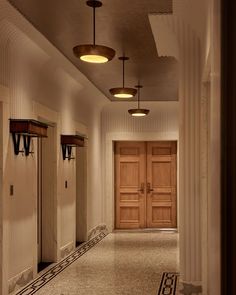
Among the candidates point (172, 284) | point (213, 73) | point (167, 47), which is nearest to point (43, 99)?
point (167, 47)

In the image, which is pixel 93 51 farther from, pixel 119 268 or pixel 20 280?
pixel 119 268

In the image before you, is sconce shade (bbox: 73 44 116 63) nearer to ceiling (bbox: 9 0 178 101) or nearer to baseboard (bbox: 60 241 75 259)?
ceiling (bbox: 9 0 178 101)

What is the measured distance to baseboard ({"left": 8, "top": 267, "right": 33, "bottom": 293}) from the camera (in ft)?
19.2

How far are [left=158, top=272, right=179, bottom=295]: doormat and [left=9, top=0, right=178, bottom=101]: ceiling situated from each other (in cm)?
343

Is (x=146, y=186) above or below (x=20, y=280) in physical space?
above

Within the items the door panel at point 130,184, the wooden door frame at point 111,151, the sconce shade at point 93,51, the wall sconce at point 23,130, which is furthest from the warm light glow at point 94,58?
the door panel at point 130,184

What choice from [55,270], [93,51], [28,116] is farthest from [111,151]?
[93,51]

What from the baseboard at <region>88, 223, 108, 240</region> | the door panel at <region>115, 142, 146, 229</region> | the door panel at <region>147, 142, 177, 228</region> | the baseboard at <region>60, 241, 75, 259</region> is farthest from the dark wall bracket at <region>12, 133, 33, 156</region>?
the door panel at <region>147, 142, 177, 228</region>

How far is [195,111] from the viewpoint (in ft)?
18.4

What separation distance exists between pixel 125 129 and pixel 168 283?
6793 mm

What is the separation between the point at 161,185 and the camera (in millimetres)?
13219

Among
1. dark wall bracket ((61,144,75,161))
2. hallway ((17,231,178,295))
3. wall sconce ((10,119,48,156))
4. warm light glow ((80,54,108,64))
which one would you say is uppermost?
warm light glow ((80,54,108,64))

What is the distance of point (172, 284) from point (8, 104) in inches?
133
